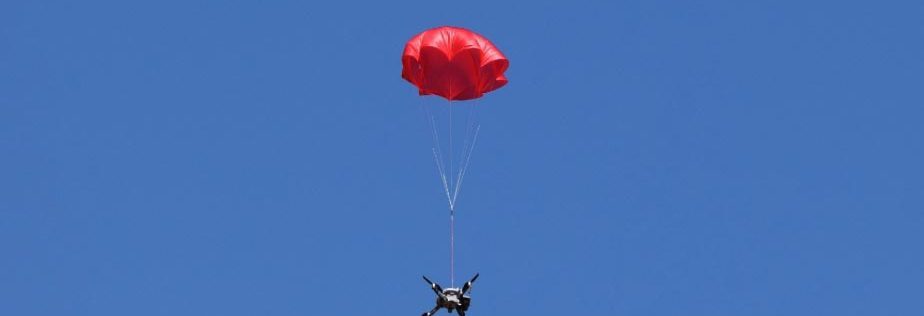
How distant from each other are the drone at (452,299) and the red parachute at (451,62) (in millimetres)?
7641

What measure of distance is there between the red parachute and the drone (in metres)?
7.64

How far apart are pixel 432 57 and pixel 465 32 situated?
127 centimetres

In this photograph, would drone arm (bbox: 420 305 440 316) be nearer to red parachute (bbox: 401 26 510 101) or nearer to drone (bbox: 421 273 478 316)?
drone (bbox: 421 273 478 316)

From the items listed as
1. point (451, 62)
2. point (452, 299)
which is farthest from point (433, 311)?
point (451, 62)

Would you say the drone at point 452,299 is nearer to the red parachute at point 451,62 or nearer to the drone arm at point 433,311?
the drone arm at point 433,311

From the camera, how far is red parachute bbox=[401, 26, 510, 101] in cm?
4903

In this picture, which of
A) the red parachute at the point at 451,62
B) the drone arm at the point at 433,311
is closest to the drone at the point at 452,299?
the drone arm at the point at 433,311

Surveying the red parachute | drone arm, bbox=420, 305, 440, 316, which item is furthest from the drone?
the red parachute

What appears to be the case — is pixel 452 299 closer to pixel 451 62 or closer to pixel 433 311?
pixel 433 311

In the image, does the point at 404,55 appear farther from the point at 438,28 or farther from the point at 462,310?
the point at 462,310

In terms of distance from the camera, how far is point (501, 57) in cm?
4953

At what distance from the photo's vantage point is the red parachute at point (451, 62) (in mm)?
49031

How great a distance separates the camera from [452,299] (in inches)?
1706

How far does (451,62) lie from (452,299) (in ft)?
26.4
